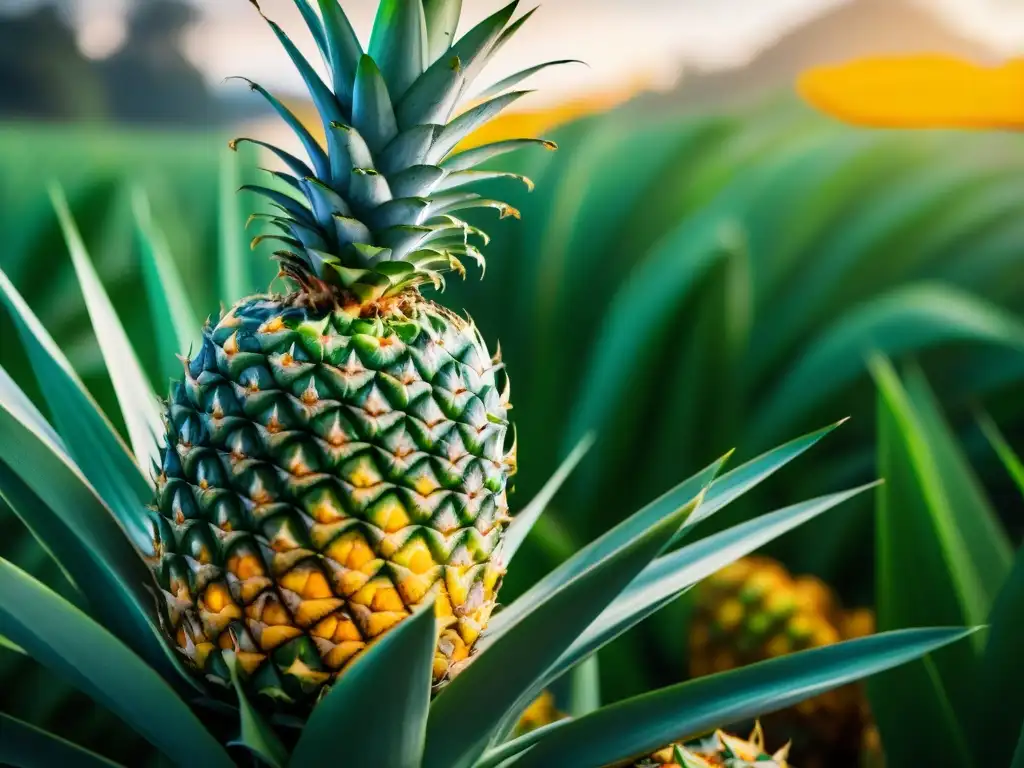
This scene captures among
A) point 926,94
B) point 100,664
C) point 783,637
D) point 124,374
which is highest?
point 926,94

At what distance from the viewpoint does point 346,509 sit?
0.39m

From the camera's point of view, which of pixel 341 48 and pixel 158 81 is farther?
pixel 158 81

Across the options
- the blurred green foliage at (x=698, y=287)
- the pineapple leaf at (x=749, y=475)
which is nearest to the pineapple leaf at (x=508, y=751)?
the pineapple leaf at (x=749, y=475)

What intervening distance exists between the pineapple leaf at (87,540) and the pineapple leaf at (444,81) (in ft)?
0.75

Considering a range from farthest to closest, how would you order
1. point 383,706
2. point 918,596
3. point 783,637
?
point 783,637 → point 918,596 → point 383,706

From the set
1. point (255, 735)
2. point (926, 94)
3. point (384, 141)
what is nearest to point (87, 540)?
point (255, 735)

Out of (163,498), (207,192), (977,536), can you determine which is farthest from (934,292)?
(207,192)

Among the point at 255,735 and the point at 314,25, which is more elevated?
the point at 314,25

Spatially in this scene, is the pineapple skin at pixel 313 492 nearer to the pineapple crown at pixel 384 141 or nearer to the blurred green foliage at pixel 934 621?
the pineapple crown at pixel 384 141

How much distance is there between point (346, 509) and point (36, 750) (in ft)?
0.52

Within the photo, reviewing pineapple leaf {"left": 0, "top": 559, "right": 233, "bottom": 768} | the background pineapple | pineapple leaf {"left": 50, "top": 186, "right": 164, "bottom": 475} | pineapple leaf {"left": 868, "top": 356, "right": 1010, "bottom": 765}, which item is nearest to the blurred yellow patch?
the background pineapple

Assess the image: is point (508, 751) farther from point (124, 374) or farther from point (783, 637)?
point (783, 637)

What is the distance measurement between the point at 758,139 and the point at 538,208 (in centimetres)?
56

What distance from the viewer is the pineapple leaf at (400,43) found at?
402mm
